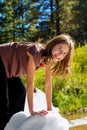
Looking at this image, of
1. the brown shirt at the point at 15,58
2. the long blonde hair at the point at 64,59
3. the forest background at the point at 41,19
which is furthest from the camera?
the forest background at the point at 41,19

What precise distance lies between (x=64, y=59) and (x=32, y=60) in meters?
0.31

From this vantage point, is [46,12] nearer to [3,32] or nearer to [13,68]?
[3,32]

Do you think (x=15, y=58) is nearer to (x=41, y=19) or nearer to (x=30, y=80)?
(x=30, y=80)

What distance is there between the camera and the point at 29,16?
2630cm

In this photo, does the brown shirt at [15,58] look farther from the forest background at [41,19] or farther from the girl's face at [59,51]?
the forest background at [41,19]

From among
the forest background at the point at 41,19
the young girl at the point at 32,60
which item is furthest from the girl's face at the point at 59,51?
the forest background at the point at 41,19

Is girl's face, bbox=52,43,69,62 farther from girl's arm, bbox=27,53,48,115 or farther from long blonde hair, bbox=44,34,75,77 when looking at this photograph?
girl's arm, bbox=27,53,48,115

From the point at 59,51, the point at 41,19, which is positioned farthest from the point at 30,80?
the point at 41,19

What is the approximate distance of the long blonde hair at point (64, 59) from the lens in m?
3.71

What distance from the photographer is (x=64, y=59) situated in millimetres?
3842

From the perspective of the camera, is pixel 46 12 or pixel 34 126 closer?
pixel 34 126

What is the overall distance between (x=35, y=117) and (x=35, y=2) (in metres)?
23.7

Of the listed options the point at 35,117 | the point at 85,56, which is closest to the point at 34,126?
the point at 35,117

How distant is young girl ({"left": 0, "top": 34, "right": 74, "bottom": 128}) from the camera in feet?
12.0
